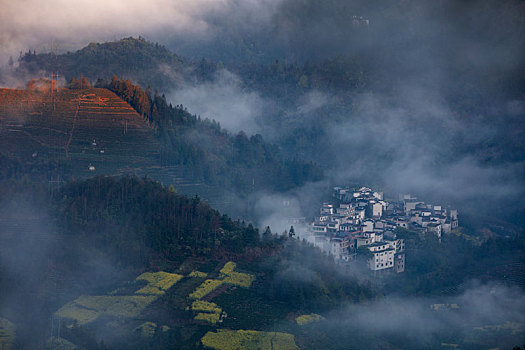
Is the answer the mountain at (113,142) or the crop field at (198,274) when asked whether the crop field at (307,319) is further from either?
the mountain at (113,142)

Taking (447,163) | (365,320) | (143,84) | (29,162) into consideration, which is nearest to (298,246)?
(365,320)

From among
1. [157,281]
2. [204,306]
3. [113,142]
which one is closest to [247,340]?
[204,306]

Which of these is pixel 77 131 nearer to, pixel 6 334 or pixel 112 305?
pixel 112 305

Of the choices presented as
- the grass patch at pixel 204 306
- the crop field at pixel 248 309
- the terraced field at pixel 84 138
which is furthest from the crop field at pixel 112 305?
the terraced field at pixel 84 138

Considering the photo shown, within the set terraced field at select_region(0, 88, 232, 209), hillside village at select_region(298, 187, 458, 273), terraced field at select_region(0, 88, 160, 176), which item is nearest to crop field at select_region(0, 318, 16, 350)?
terraced field at select_region(0, 88, 232, 209)

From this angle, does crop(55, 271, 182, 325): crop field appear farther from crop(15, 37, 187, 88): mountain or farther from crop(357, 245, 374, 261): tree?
crop(15, 37, 187, 88): mountain

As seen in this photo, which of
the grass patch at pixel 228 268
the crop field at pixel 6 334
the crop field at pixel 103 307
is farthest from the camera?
the grass patch at pixel 228 268
